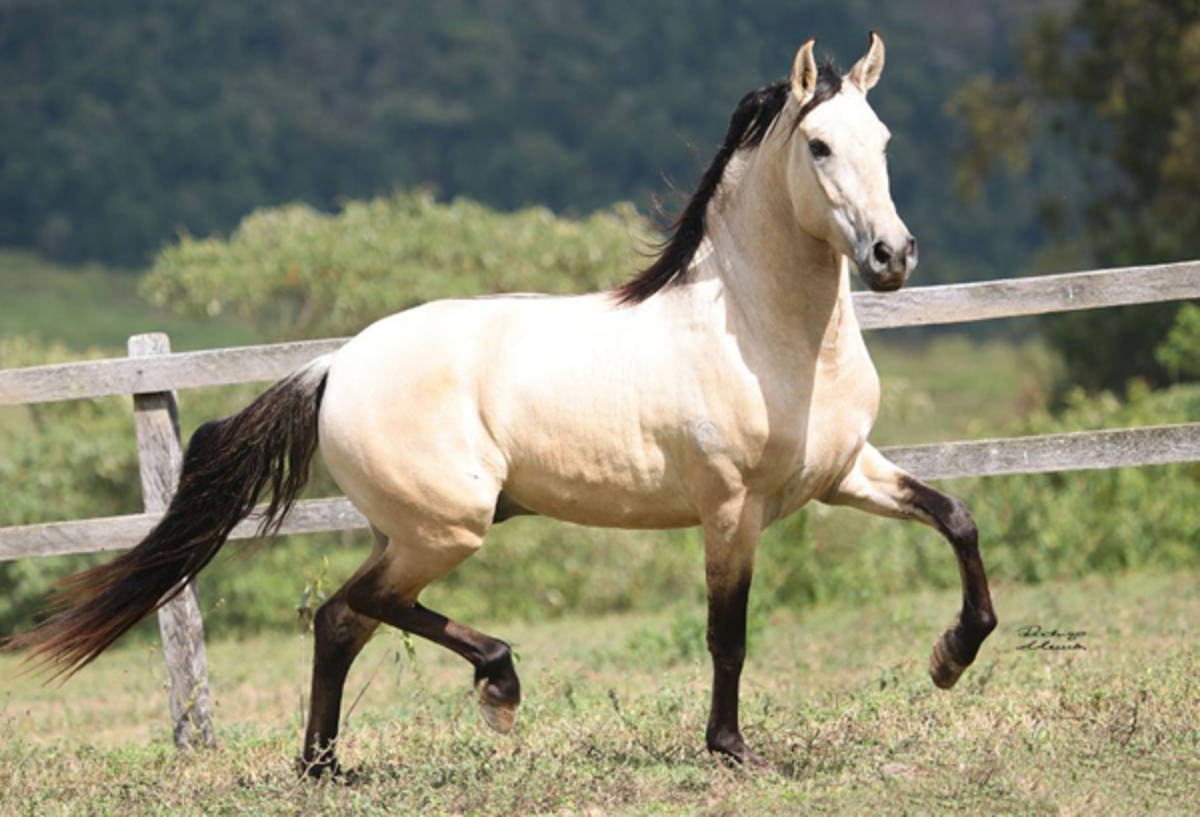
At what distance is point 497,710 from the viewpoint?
18.7 ft

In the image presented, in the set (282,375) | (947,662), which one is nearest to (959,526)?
(947,662)

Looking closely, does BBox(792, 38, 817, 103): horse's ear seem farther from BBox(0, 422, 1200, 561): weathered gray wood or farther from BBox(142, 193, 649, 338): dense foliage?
BBox(142, 193, 649, 338): dense foliage

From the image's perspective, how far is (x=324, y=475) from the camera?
44.4 ft

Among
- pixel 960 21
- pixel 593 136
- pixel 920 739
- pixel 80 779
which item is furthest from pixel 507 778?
pixel 960 21

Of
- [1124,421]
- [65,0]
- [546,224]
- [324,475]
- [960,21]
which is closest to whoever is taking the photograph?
[1124,421]

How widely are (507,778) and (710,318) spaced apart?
147 cm

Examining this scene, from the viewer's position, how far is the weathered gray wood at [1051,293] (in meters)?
A: 6.95

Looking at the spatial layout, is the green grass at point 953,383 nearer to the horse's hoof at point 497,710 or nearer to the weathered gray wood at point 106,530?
the weathered gray wood at point 106,530

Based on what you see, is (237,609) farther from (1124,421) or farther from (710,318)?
(710,318)

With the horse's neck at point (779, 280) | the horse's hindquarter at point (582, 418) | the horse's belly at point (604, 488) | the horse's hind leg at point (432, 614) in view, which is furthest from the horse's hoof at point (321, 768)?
the horse's neck at point (779, 280)

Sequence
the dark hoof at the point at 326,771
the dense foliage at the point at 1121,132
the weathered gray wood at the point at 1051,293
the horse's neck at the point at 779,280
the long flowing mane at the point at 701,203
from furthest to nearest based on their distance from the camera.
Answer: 1. the dense foliage at the point at 1121,132
2. the weathered gray wood at the point at 1051,293
3. the dark hoof at the point at 326,771
4. the long flowing mane at the point at 701,203
5. the horse's neck at the point at 779,280

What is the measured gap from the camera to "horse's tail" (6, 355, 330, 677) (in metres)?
6.03

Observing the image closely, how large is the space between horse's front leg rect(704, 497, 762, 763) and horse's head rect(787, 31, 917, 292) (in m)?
0.83

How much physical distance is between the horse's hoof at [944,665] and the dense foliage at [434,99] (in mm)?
32363
